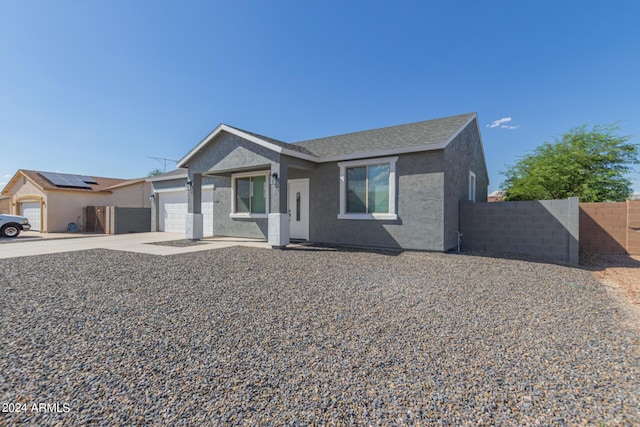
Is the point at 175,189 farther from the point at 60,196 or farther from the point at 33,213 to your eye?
the point at 33,213

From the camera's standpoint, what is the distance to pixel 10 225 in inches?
556

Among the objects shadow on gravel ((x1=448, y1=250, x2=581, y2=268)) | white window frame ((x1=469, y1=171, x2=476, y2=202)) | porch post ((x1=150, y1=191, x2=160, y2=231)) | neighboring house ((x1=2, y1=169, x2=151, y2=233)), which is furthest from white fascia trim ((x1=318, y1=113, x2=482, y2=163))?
neighboring house ((x1=2, y1=169, x2=151, y2=233))

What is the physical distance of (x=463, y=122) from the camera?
1037 cm

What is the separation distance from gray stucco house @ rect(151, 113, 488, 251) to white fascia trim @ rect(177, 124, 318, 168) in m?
0.04

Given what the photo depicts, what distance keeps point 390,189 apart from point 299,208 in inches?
156

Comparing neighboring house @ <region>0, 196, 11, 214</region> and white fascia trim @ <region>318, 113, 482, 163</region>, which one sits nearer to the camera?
white fascia trim @ <region>318, 113, 482, 163</region>

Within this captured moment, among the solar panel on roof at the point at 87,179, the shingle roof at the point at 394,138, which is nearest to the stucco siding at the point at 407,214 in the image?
the shingle roof at the point at 394,138

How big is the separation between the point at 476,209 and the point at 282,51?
1045 cm

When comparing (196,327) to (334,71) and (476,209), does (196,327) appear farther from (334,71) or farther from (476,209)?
(334,71)

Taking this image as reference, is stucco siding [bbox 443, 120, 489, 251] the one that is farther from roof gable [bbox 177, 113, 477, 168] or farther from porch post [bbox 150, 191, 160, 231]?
porch post [bbox 150, 191, 160, 231]

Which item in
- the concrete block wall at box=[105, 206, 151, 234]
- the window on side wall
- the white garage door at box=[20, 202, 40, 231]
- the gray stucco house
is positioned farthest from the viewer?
the white garage door at box=[20, 202, 40, 231]

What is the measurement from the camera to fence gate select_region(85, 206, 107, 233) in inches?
671

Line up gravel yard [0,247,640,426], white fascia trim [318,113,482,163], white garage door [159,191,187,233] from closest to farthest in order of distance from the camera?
gravel yard [0,247,640,426], white fascia trim [318,113,482,163], white garage door [159,191,187,233]

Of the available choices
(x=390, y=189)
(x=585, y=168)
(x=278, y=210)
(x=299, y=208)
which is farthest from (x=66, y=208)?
(x=585, y=168)
